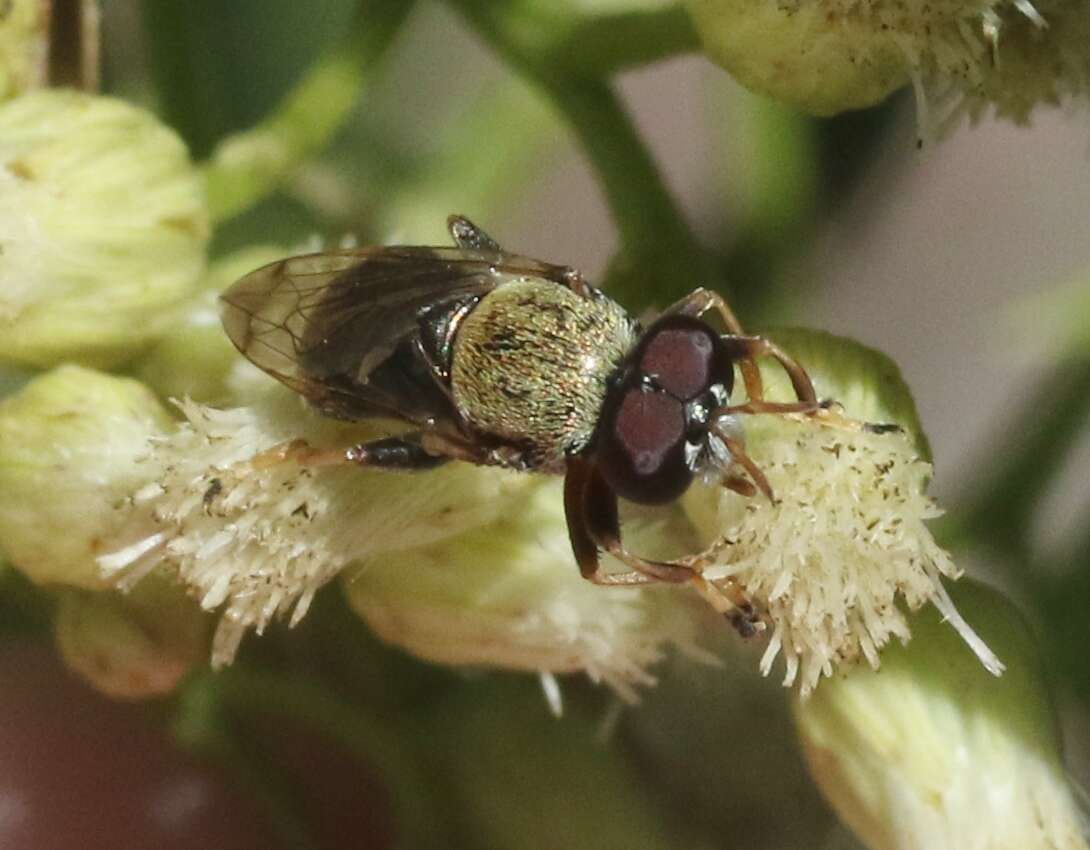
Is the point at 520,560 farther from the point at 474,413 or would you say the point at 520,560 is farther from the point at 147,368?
the point at 147,368

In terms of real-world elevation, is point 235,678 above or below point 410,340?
below

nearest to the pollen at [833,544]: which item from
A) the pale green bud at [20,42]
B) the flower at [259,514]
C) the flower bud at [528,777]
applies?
the flower at [259,514]

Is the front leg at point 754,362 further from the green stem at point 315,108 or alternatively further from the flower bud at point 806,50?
the green stem at point 315,108

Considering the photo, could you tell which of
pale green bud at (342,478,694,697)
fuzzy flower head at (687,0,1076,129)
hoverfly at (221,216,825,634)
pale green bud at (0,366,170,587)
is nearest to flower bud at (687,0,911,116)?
fuzzy flower head at (687,0,1076,129)

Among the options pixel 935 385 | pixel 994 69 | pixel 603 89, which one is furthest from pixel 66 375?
pixel 935 385

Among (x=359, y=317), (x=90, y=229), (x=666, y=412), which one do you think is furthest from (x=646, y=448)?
(x=90, y=229)

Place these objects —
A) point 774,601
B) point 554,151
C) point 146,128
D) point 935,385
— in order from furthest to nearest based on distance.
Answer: point 935,385 → point 554,151 → point 146,128 → point 774,601

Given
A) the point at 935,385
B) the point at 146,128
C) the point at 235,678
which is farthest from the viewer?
the point at 935,385

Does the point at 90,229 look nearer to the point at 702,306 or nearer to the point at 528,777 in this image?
the point at 702,306
